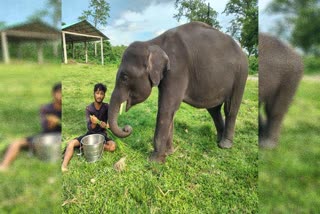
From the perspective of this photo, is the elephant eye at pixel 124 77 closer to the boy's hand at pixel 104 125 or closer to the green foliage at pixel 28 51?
the boy's hand at pixel 104 125

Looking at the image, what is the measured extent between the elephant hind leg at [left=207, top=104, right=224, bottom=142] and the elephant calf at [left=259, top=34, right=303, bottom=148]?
33.4 inches

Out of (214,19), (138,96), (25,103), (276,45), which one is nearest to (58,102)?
(25,103)

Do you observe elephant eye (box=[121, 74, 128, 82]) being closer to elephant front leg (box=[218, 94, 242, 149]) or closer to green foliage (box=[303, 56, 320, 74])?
elephant front leg (box=[218, 94, 242, 149])

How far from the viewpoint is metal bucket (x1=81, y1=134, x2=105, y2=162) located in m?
1.85

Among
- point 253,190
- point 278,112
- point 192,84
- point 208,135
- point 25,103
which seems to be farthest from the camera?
point 208,135

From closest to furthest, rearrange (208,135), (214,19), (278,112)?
(278,112) → (214,19) → (208,135)

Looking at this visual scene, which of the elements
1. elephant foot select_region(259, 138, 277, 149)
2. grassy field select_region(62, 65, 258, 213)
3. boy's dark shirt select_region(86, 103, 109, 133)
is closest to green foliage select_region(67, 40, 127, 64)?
grassy field select_region(62, 65, 258, 213)

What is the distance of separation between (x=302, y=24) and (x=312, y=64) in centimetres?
15

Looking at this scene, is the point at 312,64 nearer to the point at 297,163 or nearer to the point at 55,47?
the point at 297,163

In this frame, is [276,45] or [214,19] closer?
[276,45]

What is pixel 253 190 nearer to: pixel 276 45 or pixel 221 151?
pixel 221 151

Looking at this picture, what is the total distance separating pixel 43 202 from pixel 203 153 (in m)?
1.15

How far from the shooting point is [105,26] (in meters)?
1.83

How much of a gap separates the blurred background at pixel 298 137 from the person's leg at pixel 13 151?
95 cm
